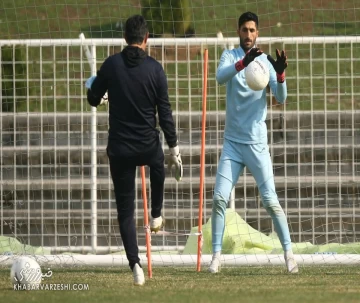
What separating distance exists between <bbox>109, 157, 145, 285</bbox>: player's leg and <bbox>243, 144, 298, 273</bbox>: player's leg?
1.65 m

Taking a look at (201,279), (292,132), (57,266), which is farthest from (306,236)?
(201,279)

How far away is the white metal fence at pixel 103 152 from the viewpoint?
41.5 feet

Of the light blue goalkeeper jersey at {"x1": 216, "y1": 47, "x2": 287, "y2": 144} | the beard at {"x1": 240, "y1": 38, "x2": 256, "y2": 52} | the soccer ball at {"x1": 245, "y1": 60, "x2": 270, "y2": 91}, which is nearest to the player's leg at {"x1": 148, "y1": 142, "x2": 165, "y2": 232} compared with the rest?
the soccer ball at {"x1": 245, "y1": 60, "x2": 270, "y2": 91}

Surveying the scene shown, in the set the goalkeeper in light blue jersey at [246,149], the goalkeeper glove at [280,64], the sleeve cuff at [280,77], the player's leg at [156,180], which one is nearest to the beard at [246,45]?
the goalkeeper in light blue jersey at [246,149]

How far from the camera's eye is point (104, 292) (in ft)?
26.3

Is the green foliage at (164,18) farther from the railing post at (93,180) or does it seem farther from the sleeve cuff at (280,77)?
the sleeve cuff at (280,77)

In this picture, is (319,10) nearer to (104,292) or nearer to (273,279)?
(273,279)

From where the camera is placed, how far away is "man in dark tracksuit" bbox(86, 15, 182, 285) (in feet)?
27.3

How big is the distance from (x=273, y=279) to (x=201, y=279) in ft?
1.91

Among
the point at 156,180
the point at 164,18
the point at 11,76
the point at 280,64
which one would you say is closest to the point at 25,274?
the point at 156,180

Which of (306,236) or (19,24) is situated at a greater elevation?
(19,24)

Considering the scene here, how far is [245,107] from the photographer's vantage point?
9.84 m

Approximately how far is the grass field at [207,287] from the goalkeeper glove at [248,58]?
176 cm

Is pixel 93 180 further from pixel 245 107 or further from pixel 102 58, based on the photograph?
pixel 245 107
